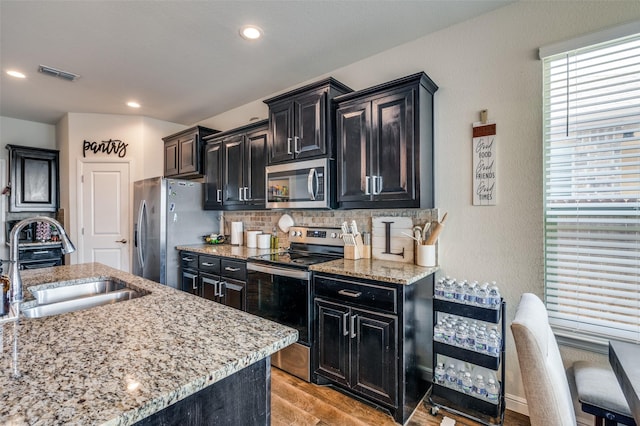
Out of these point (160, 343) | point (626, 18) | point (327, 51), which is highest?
point (327, 51)

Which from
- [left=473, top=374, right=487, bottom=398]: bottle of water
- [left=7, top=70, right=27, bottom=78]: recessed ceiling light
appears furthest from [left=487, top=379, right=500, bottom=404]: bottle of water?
[left=7, top=70, right=27, bottom=78]: recessed ceiling light

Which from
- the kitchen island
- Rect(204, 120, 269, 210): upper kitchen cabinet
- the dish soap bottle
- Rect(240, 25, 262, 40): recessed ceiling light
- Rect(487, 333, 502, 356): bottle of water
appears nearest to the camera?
the kitchen island

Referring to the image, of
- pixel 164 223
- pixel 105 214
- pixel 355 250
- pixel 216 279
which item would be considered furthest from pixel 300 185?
pixel 105 214

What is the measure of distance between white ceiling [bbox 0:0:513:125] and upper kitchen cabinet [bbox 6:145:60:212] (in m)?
1.03

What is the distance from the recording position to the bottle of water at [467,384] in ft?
6.32

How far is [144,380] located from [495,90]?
2.49 metres

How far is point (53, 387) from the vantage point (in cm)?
69

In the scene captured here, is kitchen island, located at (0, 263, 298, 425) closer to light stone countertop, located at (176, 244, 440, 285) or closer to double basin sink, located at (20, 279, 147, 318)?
double basin sink, located at (20, 279, 147, 318)

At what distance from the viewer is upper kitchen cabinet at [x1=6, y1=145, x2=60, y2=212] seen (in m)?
4.23

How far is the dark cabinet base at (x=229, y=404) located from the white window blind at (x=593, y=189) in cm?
191

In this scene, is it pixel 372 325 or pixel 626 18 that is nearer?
pixel 626 18

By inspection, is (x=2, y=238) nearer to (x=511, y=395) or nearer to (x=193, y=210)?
(x=193, y=210)

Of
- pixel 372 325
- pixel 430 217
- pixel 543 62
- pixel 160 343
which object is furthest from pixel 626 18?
pixel 160 343

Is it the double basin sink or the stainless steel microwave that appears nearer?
the double basin sink
